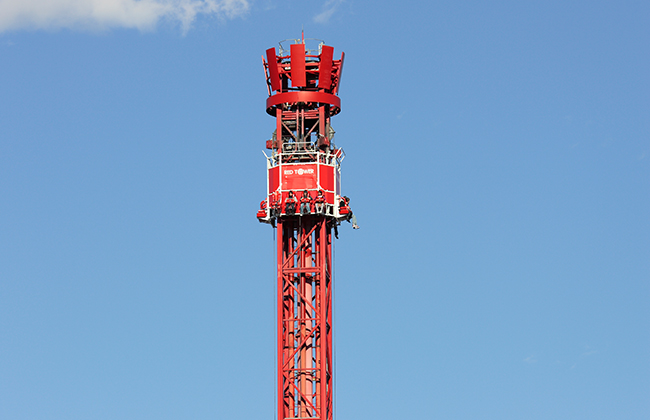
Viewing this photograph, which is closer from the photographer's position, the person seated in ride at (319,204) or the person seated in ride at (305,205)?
the person seated in ride at (305,205)

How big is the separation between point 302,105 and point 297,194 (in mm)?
9087

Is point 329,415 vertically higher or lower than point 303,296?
lower

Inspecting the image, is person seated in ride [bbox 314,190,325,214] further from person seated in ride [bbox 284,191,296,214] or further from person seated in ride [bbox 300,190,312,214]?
person seated in ride [bbox 284,191,296,214]

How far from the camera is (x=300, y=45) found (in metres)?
169

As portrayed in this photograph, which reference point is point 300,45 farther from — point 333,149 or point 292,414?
point 292,414

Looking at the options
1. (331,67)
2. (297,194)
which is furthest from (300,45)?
(297,194)

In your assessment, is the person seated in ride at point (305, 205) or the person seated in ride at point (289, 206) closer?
the person seated in ride at point (305, 205)

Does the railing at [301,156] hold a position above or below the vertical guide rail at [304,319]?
above

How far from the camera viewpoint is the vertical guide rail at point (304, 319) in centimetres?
16225

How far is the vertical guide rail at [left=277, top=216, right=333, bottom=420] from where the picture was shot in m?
162

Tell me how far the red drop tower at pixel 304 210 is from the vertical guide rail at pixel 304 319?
0.30ft

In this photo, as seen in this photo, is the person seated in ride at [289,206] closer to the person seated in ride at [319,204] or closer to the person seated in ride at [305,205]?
the person seated in ride at [305,205]

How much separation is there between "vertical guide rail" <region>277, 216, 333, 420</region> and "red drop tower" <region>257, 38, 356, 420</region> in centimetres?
9

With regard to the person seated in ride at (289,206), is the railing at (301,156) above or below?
above
